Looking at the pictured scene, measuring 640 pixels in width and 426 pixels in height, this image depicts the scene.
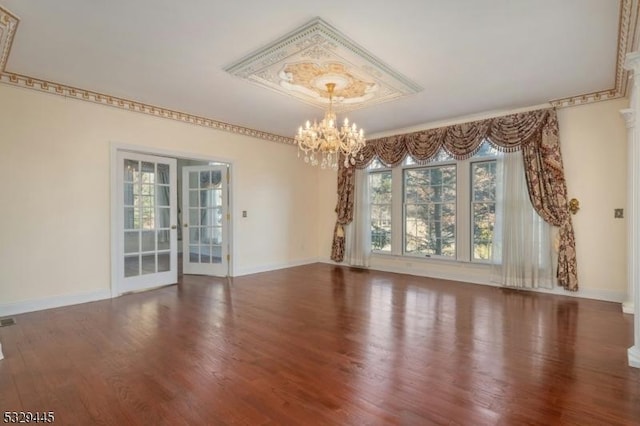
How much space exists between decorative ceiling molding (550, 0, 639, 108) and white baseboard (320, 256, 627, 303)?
2.68 meters

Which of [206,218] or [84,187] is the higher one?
Result: [84,187]

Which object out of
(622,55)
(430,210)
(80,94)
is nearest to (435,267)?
(430,210)

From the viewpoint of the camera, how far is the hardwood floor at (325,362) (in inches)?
78.1

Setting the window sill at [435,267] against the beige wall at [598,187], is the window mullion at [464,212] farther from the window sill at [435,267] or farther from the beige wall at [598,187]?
the beige wall at [598,187]

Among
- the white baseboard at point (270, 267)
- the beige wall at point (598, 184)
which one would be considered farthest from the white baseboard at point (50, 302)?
the beige wall at point (598, 184)

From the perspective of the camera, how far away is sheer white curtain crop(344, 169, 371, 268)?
22.0ft

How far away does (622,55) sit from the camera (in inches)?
125

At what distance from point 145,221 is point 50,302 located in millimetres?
1572

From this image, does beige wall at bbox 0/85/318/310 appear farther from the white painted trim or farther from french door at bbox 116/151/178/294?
the white painted trim

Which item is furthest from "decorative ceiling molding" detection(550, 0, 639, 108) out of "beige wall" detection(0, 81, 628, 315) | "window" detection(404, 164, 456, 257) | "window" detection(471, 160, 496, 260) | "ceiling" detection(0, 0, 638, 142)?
"window" detection(404, 164, 456, 257)

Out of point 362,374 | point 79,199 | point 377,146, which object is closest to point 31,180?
point 79,199

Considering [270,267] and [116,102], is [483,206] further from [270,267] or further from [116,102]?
[116,102]

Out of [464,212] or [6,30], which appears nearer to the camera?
[6,30]

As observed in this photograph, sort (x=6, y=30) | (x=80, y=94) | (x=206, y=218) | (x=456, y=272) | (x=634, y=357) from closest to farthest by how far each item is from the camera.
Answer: (x=634, y=357), (x=6, y=30), (x=80, y=94), (x=456, y=272), (x=206, y=218)
